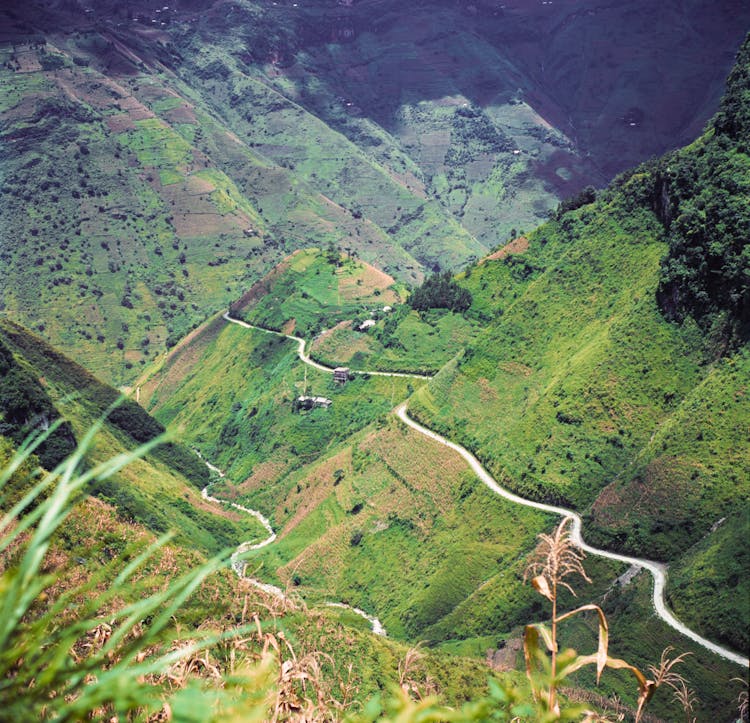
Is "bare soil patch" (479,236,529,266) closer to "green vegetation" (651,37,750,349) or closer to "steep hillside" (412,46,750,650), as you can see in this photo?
"steep hillside" (412,46,750,650)

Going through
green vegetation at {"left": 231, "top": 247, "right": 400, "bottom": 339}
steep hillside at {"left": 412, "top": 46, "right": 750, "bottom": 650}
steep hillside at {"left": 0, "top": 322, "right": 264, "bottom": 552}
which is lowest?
steep hillside at {"left": 0, "top": 322, "right": 264, "bottom": 552}

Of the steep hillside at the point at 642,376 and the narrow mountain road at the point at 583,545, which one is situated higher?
the steep hillside at the point at 642,376

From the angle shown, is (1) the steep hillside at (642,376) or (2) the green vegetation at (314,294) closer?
(1) the steep hillside at (642,376)

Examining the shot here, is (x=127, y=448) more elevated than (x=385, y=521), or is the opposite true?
(x=385, y=521)

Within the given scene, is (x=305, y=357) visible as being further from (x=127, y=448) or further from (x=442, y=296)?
(x=127, y=448)

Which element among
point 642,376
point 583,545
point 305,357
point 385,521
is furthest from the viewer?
point 305,357

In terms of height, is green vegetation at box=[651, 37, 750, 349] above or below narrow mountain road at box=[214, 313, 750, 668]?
above

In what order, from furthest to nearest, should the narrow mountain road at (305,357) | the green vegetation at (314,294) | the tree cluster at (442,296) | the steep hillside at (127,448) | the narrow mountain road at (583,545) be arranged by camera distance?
the green vegetation at (314,294)
the tree cluster at (442,296)
the narrow mountain road at (305,357)
the steep hillside at (127,448)
the narrow mountain road at (583,545)

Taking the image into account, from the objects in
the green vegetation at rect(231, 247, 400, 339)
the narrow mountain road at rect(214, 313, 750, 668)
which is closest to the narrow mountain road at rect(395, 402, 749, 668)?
the narrow mountain road at rect(214, 313, 750, 668)

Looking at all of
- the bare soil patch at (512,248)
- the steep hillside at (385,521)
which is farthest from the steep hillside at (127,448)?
the bare soil patch at (512,248)

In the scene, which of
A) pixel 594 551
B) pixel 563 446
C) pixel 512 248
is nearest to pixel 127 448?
pixel 563 446

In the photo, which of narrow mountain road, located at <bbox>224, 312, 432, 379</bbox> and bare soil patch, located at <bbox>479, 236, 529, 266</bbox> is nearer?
narrow mountain road, located at <bbox>224, 312, 432, 379</bbox>

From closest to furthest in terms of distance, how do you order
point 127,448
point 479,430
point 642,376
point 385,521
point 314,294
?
1. point 642,376
2. point 385,521
3. point 479,430
4. point 127,448
5. point 314,294

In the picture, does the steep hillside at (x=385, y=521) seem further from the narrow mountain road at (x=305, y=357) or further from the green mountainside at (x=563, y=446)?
the narrow mountain road at (x=305, y=357)
